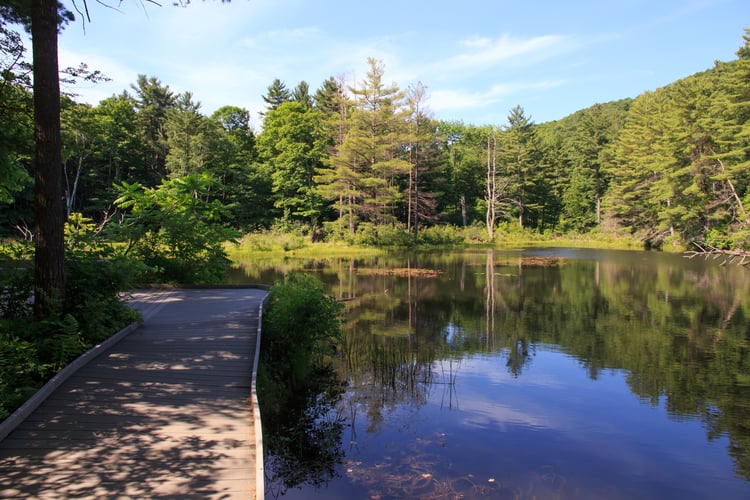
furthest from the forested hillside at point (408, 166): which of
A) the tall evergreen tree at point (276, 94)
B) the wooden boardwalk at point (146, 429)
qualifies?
the wooden boardwalk at point (146, 429)

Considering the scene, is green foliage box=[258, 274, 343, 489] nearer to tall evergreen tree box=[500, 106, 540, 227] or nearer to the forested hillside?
the forested hillside

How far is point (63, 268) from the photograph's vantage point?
6.05 metres

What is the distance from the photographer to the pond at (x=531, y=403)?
198 inches

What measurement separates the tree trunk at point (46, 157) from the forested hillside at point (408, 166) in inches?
894

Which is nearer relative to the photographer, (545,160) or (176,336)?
(176,336)

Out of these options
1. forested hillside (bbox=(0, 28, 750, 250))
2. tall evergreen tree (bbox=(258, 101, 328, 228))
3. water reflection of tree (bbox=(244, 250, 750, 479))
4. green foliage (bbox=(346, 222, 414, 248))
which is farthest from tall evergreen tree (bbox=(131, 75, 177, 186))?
water reflection of tree (bbox=(244, 250, 750, 479))

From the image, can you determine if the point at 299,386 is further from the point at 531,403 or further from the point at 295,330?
the point at 531,403

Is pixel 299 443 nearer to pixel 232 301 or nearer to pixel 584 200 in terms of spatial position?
pixel 232 301

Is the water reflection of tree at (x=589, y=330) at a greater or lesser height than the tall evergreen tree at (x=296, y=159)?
lesser

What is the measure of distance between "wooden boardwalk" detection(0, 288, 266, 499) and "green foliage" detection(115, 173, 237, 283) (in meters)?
5.15

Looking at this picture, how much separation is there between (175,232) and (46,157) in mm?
5721

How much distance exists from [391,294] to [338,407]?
940 cm

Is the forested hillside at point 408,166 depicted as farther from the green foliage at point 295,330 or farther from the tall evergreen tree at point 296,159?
the green foliage at point 295,330

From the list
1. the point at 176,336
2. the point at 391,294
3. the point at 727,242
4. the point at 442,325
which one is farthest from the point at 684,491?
the point at 727,242
